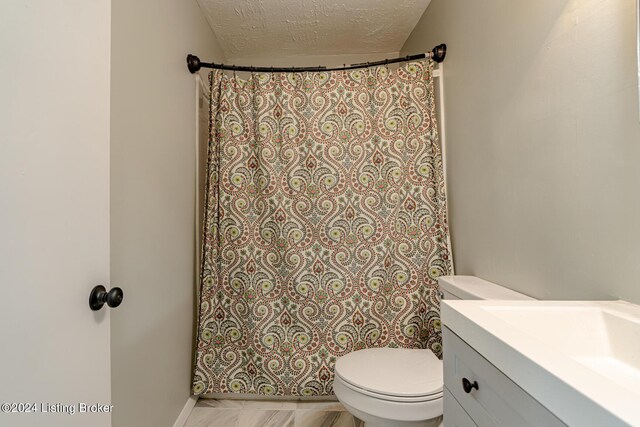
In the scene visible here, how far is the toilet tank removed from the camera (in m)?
1.10

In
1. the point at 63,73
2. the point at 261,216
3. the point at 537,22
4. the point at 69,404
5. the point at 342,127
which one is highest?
the point at 537,22

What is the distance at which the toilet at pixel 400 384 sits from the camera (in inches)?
43.7

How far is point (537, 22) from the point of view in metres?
1.01

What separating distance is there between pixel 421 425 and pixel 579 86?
1265 millimetres

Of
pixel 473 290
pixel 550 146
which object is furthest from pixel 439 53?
pixel 473 290

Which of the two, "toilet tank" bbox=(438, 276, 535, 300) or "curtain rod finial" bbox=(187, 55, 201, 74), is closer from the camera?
"toilet tank" bbox=(438, 276, 535, 300)

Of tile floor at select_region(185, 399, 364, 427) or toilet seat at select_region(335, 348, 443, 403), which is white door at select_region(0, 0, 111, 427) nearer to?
toilet seat at select_region(335, 348, 443, 403)

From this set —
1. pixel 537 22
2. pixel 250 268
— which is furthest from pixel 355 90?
pixel 250 268

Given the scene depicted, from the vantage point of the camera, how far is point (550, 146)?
0.97m

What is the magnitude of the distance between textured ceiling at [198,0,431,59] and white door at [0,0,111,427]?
1454 mm

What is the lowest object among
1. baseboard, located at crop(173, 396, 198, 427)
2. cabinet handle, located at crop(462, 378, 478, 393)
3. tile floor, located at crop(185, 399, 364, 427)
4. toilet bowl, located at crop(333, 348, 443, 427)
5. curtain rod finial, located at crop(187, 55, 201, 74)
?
tile floor, located at crop(185, 399, 364, 427)

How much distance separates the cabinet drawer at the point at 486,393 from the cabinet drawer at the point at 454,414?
0.02 meters

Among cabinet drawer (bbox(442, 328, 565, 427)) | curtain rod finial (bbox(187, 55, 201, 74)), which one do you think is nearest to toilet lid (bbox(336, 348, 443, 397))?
cabinet drawer (bbox(442, 328, 565, 427))

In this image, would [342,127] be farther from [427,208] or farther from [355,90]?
[427,208]
